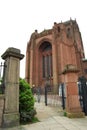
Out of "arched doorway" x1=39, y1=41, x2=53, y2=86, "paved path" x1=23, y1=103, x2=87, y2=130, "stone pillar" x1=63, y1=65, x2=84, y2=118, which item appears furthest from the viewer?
"arched doorway" x1=39, y1=41, x2=53, y2=86

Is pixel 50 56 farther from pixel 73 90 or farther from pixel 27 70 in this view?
pixel 73 90

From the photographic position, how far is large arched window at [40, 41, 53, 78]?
3269 centimetres

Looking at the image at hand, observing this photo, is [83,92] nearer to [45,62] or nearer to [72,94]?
[72,94]

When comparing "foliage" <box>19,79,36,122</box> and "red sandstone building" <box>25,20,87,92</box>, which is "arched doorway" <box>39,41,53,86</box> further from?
"foliage" <box>19,79,36,122</box>

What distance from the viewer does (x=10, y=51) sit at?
20.0 ft

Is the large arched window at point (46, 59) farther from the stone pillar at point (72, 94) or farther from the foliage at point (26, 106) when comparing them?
the foliage at point (26, 106)

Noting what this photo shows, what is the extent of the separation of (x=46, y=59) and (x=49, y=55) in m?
1.22

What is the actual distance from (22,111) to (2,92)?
3.84ft

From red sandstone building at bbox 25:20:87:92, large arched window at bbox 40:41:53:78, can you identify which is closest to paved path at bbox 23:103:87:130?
red sandstone building at bbox 25:20:87:92

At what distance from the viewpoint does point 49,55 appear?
34406 mm

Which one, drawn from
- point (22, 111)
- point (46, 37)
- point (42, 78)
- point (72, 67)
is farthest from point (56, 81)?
point (22, 111)

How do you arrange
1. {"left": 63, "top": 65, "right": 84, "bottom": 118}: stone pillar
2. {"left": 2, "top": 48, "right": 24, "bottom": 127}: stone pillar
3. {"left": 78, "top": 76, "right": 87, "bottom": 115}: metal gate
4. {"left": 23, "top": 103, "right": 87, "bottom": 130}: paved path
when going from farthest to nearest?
{"left": 78, "top": 76, "right": 87, "bottom": 115}: metal gate < {"left": 63, "top": 65, "right": 84, "bottom": 118}: stone pillar < {"left": 2, "top": 48, "right": 24, "bottom": 127}: stone pillar < {"left": 23, "top": 103, "right": 87, "bottom": 130}: paved path

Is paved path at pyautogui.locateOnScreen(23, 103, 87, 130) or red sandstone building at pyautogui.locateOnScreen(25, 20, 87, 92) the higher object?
red sandstone building at pyautogui.locateOnScreen(25, 20, 87, 92)

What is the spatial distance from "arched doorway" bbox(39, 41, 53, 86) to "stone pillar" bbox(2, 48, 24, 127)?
24.7 metres
